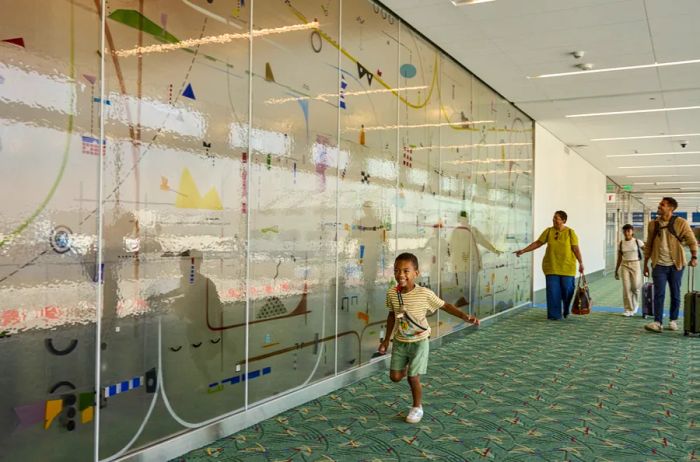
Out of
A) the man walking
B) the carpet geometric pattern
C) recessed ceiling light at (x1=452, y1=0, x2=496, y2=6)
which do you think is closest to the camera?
the carpet geometric pattern

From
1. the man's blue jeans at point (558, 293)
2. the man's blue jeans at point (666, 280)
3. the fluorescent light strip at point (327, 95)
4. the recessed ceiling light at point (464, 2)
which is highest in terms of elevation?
the recessed ceiling light at point (464, 2)

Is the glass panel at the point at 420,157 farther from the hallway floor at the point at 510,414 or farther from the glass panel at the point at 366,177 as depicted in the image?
the hallway floor at the point at 510,414

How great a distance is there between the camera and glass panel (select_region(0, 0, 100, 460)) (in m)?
2.73

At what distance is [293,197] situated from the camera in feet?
15.6

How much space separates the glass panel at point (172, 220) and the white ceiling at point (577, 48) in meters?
3.05

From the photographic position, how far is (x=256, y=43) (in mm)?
4336

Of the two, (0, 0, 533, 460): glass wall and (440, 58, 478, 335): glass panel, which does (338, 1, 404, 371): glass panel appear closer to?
(0, 0, 533, 460): glass wall

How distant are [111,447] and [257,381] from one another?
131 centimetres

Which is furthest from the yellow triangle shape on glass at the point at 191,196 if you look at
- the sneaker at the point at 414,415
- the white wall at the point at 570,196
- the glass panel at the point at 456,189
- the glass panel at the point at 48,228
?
the white wall at the point at 570,196

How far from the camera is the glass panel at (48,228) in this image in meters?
2.73

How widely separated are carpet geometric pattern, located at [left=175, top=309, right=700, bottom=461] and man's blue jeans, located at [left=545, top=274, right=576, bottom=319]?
9.08 ft

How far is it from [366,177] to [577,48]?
3560 mm

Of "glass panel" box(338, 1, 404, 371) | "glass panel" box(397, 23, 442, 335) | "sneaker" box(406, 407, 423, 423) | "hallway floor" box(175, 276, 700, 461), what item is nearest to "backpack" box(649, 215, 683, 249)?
"hallway floor" box(175, 276, 700, 461)

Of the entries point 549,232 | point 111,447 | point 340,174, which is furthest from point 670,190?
point 111,447
